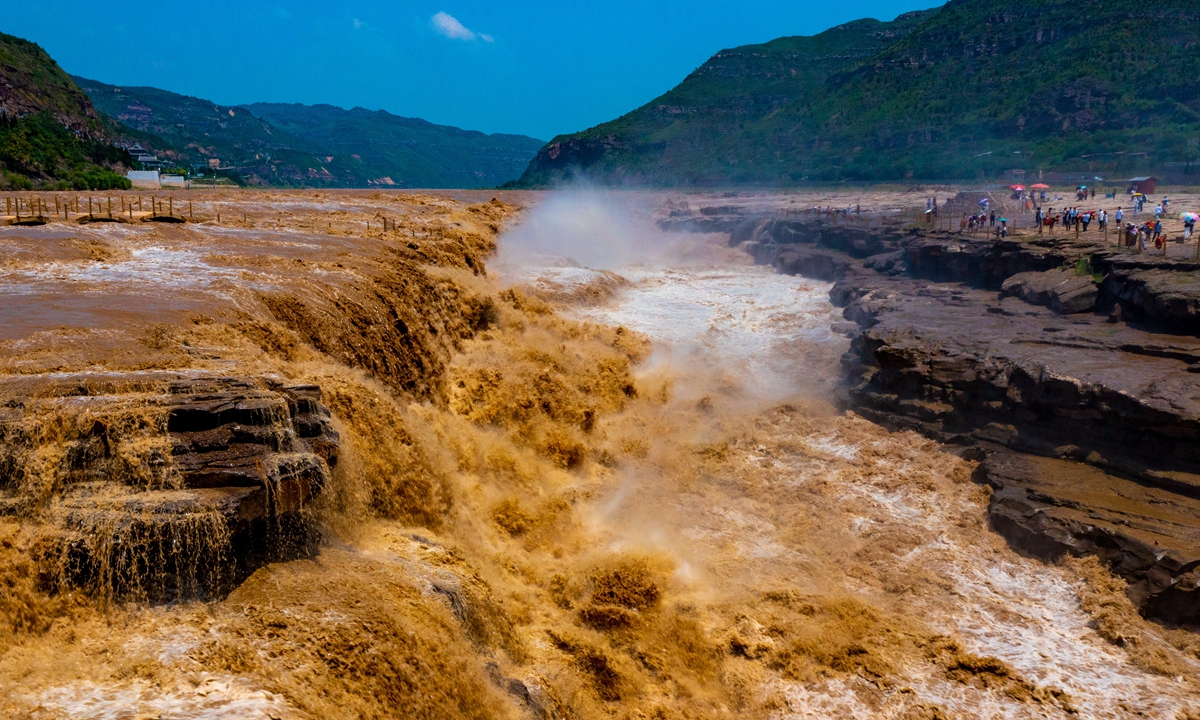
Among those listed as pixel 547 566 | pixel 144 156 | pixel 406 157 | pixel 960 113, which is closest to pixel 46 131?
pixel 144 156

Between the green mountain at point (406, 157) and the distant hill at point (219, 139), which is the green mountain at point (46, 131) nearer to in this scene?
the distant hill at point (219, 139)

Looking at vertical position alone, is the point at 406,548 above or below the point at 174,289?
below

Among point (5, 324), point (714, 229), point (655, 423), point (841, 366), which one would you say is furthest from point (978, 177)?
point (5, 324)

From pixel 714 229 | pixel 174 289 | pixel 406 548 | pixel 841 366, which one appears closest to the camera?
pixel 406 548

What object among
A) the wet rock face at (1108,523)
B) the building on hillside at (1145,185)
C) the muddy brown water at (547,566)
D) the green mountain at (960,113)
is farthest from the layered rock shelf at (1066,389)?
the green mountain at (960,113)

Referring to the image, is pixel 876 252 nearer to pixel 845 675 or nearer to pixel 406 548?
pixel 845 675

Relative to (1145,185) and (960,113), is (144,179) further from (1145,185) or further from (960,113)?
(960,113)

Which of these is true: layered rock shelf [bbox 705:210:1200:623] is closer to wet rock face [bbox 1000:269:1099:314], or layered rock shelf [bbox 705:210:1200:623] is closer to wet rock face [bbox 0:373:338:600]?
wet rock face [bbox 1000:269:1099:314]
